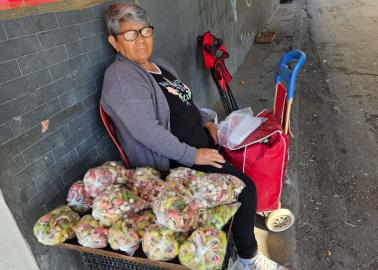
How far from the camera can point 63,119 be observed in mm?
1620

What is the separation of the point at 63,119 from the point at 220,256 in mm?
1000

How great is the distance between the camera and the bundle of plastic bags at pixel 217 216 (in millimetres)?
1301

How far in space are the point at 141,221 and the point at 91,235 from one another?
0.20 metres

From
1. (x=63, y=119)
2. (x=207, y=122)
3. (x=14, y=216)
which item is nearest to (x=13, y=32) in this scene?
(x=63, y=119)

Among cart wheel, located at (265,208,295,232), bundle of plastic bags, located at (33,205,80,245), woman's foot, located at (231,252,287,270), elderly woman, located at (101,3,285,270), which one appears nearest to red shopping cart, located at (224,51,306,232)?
cart wheel, located at (265,208,295,232)

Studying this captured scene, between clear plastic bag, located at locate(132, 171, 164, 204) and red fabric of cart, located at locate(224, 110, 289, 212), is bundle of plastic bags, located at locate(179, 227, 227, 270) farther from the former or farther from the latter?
red fabric of cart, located at locate(224, 110, 289, 212)

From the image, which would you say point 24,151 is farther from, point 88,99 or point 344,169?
point 344,169

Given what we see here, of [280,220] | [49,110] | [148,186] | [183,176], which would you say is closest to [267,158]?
[280,220]

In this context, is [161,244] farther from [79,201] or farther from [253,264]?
[253,264]

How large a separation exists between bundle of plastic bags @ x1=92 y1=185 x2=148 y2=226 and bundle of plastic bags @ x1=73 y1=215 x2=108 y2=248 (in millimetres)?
34

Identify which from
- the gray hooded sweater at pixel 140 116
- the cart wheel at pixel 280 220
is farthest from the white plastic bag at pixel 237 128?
the cart wheel at pixel 280 220

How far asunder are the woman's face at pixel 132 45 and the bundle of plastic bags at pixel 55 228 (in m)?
0.94

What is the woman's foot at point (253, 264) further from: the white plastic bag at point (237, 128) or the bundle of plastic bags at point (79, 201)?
the bundle of plastic bags at point (79, 201)

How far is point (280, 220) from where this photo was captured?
248 cm
